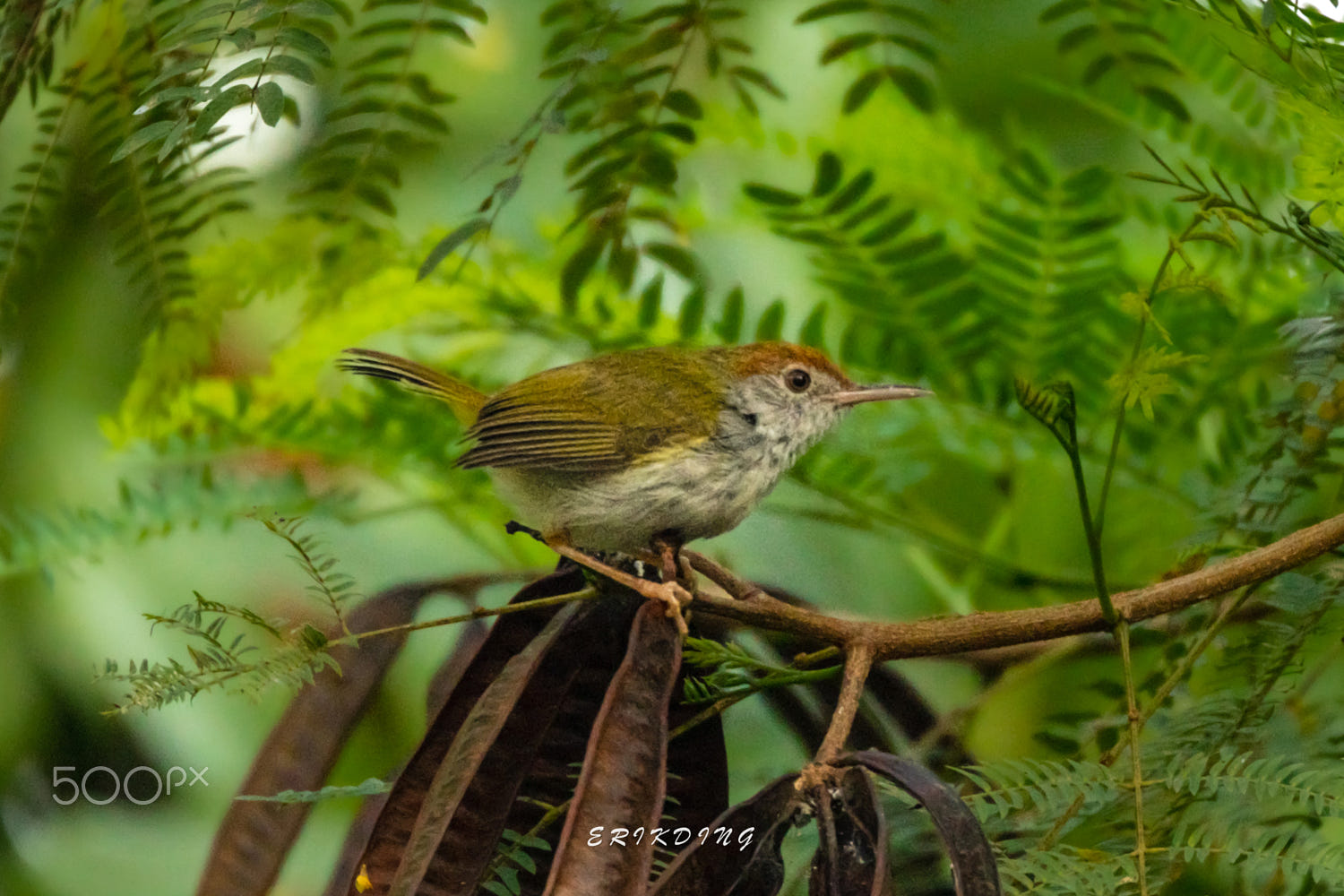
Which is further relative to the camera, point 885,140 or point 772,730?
point 772,730

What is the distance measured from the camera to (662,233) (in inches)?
117

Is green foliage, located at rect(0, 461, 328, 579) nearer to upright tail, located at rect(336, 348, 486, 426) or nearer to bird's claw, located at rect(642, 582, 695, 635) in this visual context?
upright tail, located at rect(336, 348, 486, 426)

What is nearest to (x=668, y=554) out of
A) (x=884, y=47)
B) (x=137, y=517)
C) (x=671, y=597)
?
(x=671, y=597)

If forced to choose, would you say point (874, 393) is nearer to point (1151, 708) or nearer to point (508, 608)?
point (1151, 708)

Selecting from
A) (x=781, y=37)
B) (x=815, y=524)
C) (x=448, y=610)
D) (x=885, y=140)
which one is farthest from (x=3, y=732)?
(x=781, y=37)

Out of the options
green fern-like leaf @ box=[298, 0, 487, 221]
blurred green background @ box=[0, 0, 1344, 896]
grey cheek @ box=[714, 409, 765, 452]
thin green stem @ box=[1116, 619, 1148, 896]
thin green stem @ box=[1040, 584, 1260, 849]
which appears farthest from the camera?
grey cheek @ box=[714, 409, 765, 452]

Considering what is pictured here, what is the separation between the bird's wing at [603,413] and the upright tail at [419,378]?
0.09 m

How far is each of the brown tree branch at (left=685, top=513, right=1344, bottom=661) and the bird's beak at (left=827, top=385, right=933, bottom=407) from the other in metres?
0.78

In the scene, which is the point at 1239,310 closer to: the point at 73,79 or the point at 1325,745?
the point at 1325,745

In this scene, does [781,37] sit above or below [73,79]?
above

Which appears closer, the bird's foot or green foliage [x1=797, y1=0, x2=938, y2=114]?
the bird's foot

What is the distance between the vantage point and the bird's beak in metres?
2.07

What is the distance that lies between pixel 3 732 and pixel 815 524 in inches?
77.1

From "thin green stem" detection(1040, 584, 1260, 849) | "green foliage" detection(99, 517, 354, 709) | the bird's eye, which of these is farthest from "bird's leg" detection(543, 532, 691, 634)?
the bird's eye
